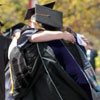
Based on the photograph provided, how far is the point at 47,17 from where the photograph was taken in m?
4.33

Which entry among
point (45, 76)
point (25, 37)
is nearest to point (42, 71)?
point (45, 76)

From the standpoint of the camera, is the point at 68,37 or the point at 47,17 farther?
the point at 47,17

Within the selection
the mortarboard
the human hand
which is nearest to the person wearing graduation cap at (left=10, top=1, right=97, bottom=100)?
the human hand

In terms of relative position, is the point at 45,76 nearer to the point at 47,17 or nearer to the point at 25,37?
the point at 25,37

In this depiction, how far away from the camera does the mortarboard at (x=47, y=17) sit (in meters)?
4.27

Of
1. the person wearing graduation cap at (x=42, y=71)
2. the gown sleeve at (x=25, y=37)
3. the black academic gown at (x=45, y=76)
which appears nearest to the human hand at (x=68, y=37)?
the person wearing graduation cap at (x=42, y=71)

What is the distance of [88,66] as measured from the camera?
13.9 feet

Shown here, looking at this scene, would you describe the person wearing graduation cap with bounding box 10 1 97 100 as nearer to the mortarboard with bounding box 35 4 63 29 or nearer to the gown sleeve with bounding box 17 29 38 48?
the gown sleeve with bounding box 17 29 38 48

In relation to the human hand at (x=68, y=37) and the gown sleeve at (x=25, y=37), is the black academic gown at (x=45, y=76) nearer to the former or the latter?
the gown sleeve at (x=25, y=37)

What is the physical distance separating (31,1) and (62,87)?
4.13 meters

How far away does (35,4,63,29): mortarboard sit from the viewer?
4.27 meters

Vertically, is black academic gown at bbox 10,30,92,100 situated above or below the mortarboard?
below

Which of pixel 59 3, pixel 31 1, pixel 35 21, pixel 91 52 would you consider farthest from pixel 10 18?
pixel 35 21

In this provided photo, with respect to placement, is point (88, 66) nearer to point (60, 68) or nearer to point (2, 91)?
point (60, 68)
